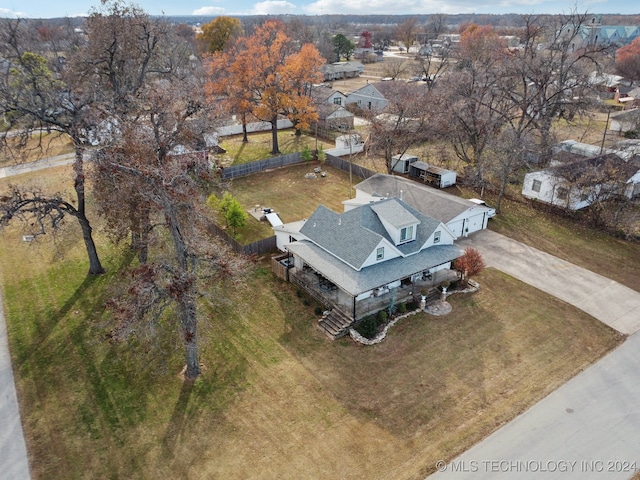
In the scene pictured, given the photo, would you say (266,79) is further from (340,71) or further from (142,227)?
(340,71)

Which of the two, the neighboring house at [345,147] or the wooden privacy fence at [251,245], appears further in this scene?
the neighboring house at [345,147]

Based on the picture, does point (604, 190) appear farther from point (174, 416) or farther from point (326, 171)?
point (174, 416)

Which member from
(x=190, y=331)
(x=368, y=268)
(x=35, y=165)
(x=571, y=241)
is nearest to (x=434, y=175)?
(x=571, y=241)

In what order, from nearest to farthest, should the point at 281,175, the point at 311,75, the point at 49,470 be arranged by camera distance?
the point at 49,470
the point at 281,175
the point at 311,75

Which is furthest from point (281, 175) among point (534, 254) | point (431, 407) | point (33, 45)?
point (33, 45)

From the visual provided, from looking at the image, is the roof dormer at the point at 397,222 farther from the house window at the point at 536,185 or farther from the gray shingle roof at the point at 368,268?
the house window at the point at 536,185

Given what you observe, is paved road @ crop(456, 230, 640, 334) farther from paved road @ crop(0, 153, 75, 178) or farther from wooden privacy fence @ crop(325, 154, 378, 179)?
paved road @ crop(0, 153, 75, 178)

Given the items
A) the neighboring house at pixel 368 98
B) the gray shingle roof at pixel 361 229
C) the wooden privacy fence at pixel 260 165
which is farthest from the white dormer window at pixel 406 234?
the neighboring house at pixel 368 98
